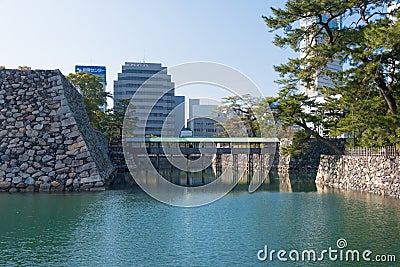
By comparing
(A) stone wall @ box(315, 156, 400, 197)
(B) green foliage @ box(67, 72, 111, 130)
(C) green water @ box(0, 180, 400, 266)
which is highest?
(B) green foliage @ box(67, 72, 111, 130)

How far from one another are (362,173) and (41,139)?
36.5ft

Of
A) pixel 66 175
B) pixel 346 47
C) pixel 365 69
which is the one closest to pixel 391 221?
pixel 365 69

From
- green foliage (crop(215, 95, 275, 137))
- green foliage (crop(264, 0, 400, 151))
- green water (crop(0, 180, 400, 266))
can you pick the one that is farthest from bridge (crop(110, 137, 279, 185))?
green water (crop(0, 180, 400, 266))

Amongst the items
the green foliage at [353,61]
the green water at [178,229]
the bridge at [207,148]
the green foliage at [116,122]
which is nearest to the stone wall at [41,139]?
the green water at [178,229]

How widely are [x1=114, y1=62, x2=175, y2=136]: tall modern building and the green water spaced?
27.6 feet

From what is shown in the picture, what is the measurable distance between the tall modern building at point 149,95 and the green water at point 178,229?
8.43m

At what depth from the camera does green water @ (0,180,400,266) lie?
21.9 ft

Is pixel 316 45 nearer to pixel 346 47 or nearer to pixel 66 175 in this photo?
pixel 346 47

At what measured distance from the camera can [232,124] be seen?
34188mm

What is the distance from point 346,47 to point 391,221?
719 cm

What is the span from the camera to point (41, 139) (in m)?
15.1

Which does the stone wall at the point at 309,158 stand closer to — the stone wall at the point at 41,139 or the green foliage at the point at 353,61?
the green foliage at the point at 353,61

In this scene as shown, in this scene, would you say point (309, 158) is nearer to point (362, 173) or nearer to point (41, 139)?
point (362, 173)

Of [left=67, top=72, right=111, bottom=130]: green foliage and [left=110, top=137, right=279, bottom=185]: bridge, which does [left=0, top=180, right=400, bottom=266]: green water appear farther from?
[left=67, top=72, right=111, bottom=130]: green foliage
